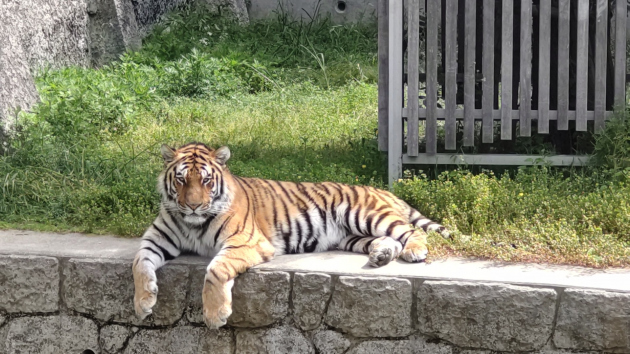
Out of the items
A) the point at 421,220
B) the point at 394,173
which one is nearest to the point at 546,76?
the point at 394,173

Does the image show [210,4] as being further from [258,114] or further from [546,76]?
[546,76]

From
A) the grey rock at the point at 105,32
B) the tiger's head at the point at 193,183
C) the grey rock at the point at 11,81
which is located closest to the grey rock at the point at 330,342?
the tiger's head at the point at 193,183

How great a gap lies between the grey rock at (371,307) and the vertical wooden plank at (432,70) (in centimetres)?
229

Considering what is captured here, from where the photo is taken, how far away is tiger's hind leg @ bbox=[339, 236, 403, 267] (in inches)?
179

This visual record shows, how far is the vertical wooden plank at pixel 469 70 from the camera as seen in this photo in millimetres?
6242

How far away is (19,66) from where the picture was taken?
7691mm

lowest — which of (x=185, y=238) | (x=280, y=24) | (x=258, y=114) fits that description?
(x=185, y=238)

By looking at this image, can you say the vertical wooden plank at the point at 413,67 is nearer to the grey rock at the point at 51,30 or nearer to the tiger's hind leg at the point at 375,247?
the tiger's hind leg at the point at 375,247

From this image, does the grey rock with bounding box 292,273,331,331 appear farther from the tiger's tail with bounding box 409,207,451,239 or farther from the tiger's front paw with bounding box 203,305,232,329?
the tiger's tail with bounding box 409,207,451,239

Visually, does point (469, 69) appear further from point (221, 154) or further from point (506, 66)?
point (221, 154)

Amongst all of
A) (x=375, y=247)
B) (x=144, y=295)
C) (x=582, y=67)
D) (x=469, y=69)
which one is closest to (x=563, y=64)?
(x=582, y=67)

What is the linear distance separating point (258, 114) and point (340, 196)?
12.3ft

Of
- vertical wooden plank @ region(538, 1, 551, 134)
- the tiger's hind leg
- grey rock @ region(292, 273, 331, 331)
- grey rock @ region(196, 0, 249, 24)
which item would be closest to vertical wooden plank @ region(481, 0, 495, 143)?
vertical wooden plank @ region(538, 1, 551, 134)

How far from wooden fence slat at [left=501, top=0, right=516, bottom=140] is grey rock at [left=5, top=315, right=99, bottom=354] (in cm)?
352
